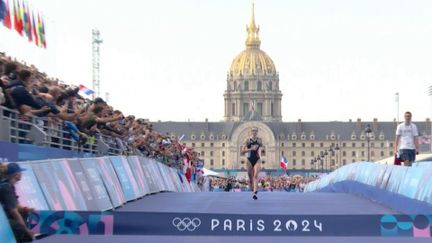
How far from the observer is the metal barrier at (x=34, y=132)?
13.9 metres

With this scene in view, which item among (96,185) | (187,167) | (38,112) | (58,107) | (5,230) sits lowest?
(187,167)

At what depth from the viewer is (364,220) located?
34.0 ft

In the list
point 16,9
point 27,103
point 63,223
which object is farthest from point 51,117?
point 16,9

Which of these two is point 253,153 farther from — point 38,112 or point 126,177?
point 38,112

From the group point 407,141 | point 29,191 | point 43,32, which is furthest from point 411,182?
point 43,32

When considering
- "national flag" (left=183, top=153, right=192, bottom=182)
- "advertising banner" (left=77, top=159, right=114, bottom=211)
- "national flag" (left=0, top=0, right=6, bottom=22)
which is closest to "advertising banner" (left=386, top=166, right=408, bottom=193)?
"advertising banner" (left=77, top=159, right=114, bottom=211)

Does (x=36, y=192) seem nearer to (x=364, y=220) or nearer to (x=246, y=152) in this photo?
(x=364, y=220)

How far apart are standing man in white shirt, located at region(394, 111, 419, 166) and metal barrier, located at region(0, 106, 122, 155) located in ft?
20.2

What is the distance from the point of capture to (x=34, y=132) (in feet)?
53.0

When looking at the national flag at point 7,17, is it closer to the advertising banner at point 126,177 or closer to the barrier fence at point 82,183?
the barrier fence at point 82,183

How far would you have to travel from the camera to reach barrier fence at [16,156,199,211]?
1120 cm

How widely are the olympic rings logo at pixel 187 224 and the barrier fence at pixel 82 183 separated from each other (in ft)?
5.18

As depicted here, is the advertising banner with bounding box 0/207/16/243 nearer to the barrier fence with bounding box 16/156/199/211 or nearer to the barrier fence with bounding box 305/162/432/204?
the barrier fence with bounding box 16/156/199/211

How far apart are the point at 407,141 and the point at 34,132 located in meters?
7.67
